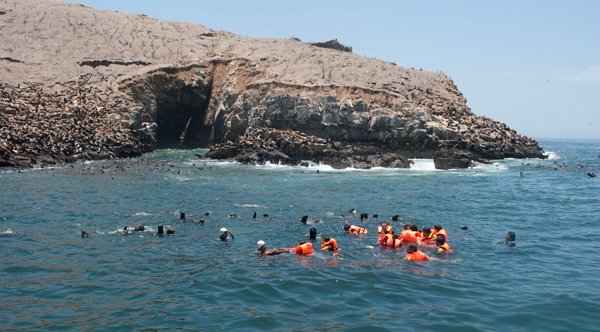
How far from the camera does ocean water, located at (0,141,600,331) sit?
13.8 metres

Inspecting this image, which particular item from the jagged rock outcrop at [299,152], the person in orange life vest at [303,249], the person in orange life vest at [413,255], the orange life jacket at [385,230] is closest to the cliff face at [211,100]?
the jagged rock outcrop at [299,152]

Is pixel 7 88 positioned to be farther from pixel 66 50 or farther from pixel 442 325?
pixel 442 325

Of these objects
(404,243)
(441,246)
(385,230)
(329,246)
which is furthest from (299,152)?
(441,246)

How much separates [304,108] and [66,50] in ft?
115

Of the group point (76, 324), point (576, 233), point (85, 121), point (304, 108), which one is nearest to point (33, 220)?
point (76, 324)

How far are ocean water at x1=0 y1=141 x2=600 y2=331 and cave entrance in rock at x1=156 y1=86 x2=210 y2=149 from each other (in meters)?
32.0

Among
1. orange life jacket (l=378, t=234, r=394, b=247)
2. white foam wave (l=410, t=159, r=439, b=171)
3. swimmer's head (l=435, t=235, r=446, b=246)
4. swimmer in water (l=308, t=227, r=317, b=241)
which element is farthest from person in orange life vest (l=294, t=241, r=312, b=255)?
white foam wave (l=410, t=159, r=439, b=171)

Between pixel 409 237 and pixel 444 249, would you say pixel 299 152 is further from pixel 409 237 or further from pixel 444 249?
pixel 444 249

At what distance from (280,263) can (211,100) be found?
183ft

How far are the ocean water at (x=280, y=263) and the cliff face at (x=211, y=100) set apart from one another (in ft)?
56.1

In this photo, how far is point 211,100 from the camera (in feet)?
237

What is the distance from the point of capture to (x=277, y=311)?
14.1m

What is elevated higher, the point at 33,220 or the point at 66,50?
the point at 66,50

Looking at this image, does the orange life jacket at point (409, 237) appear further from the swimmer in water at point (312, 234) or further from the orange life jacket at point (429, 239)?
the swimmer in water at point (312, 234)
